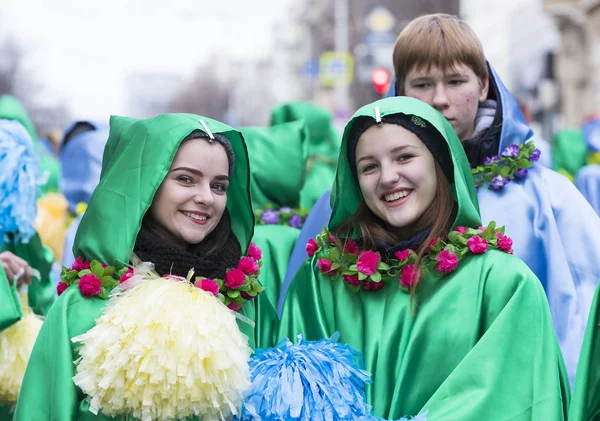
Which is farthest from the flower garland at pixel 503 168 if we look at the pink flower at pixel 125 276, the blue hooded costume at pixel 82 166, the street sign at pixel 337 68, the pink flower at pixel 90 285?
the street sign at pixel 337 68

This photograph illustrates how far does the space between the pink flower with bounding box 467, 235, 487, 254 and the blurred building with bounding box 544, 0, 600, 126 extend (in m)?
21.0

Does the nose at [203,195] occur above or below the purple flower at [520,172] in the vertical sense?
above

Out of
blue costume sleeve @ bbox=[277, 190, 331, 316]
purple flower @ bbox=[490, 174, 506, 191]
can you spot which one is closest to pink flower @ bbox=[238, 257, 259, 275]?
blue costume sleeve @ bbox=[277, 190, 331, 316]

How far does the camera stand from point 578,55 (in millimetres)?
26562

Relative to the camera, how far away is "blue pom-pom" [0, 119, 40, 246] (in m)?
5.12

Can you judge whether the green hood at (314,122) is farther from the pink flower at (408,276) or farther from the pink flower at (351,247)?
the pink flower at (408,276)

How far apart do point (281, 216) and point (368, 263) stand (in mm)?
2392

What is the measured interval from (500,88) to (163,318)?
2335mm

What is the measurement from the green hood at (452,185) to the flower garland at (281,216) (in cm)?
191

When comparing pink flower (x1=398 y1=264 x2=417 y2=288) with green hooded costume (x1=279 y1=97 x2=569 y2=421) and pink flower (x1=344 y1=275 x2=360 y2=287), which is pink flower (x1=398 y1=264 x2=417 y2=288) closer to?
green hooded costume (x1=279 y1=97 x2=569 y2=421)

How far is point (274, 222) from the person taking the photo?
5941mm

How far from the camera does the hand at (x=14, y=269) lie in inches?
184

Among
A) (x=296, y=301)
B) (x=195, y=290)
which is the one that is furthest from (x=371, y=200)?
(x=195, y=290)

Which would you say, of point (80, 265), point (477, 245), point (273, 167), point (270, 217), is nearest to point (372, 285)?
point (477, 245)
